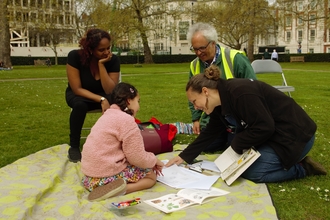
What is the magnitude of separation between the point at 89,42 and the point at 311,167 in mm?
2932

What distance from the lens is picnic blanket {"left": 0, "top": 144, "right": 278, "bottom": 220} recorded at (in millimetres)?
2975

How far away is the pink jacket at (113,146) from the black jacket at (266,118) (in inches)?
34.3

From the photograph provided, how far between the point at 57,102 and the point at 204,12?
101ft

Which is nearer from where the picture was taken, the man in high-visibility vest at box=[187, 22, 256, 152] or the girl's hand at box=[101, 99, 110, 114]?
the man in high-visibility vest at box=[187, 22, 256, 152]

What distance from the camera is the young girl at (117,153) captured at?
3309 mm

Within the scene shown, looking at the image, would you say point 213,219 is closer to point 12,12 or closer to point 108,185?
point 108,185

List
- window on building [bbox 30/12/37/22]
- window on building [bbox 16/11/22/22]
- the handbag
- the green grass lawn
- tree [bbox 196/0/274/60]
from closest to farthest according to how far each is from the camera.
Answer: the green grass lawn → the handbag → window on building [bbox 16/11/22/22] → window on building [bbox 30/12/37/22] → tree [bbox 196/0/274/60]

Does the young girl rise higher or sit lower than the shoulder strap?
lower

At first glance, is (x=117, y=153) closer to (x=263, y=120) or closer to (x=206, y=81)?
(x=206, y=81)

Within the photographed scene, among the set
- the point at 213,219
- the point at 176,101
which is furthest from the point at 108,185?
the point at 176,101

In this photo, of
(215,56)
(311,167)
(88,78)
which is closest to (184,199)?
(311,167)

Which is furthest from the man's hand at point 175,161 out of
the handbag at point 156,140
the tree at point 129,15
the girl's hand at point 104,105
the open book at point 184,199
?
the tree at point 129,15

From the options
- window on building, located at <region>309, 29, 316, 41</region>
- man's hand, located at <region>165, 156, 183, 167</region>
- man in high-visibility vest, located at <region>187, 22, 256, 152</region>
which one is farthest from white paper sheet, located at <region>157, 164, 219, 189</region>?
window on building, located at <region>309, 29, 316, 41</region>

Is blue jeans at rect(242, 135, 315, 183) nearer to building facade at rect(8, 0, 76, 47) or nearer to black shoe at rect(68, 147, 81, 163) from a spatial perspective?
black shoe at rect(68, 147, 81, 163)
